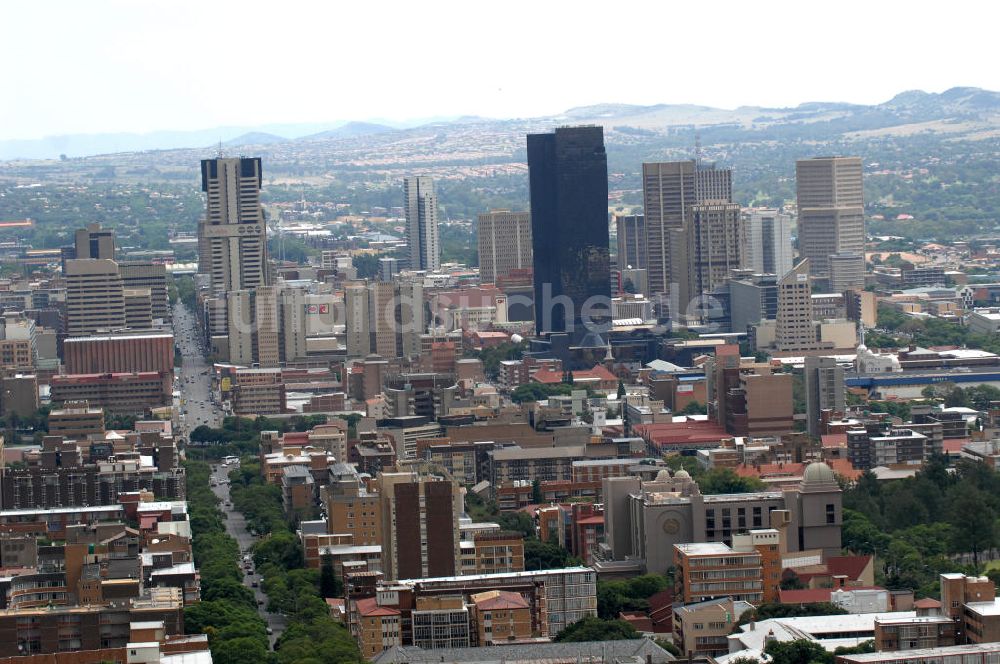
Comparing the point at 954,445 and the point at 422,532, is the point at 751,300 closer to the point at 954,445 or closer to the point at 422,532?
the point at 954,445

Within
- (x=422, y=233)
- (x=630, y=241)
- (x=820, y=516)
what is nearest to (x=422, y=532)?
(x=820, y=516)

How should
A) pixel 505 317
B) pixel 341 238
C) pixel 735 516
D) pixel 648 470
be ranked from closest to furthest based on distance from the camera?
pixel 735 516 → pixel 648 470 → pixel 505 317 → pixel 341 238

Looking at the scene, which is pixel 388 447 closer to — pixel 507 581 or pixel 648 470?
pixel 648 470

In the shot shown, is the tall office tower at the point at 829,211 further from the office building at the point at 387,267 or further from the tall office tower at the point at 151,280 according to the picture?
the tall office tower at the point at 151,280

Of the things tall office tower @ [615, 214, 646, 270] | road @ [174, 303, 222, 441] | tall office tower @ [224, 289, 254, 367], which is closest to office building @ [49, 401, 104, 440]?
road @ [174, 303, 222, 441]

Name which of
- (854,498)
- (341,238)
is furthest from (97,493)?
(341,238)

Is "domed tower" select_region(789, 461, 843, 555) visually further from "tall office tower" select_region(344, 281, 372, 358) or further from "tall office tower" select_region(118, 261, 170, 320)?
"tall office tower" select_region(118, 261, 170, 320)

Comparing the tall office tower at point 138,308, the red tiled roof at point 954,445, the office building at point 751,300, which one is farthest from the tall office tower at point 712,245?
the red tiled roof at point 954,445
